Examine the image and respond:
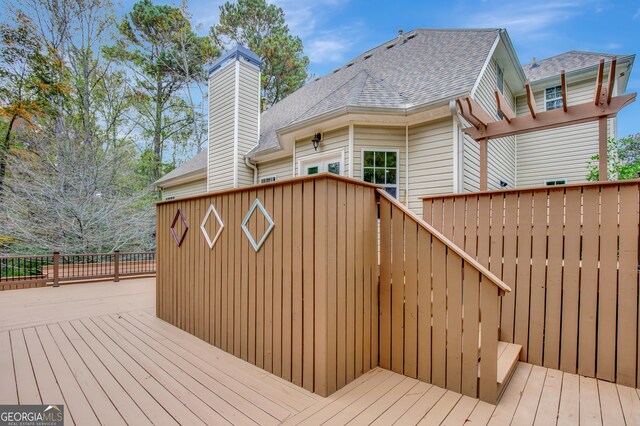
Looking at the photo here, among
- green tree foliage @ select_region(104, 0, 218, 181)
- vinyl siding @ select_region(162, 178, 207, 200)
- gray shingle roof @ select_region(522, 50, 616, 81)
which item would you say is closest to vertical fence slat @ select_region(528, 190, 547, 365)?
gray shingle roof @ select_region(522, 50, 616, 81)

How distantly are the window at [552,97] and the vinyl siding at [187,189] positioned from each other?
1077 cm

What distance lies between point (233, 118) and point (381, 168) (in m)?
4.77

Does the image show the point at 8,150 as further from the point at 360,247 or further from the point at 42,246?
the point at 360,247

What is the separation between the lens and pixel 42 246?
8.32 meters

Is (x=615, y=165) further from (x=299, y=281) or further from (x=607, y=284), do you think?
(x=299, y=281)

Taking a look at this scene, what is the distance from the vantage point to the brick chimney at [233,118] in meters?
8.09

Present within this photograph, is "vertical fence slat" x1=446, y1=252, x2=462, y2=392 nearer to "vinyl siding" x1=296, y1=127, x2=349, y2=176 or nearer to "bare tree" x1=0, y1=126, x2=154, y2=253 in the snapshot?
"vinyl siding" x1=296, y1=127, x2=349, y2=176

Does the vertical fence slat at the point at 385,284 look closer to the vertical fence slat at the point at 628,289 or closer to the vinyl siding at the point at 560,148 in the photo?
the vertical fence slat at the point at 628,289

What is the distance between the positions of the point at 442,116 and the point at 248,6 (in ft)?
50.7

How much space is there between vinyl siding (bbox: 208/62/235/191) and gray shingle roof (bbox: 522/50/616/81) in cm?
863

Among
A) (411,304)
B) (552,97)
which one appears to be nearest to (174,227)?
(411,304)

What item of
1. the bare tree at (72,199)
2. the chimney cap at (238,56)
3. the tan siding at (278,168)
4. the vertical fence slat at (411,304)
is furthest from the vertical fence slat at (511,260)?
the bare tree at (72,199)

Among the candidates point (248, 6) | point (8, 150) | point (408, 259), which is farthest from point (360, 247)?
point (248, 6)

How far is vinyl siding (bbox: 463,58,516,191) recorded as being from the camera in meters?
5.27
